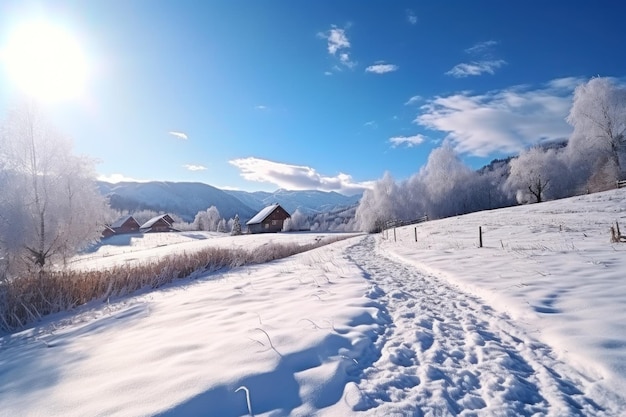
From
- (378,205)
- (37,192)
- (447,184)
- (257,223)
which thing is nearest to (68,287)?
(37,192)

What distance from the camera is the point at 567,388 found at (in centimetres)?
314

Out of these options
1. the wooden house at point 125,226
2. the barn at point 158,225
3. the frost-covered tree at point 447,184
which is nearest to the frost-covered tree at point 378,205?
the frost-covered tree at point 447,184

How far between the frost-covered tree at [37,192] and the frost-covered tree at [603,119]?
54.1 meters

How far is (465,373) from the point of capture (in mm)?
3459

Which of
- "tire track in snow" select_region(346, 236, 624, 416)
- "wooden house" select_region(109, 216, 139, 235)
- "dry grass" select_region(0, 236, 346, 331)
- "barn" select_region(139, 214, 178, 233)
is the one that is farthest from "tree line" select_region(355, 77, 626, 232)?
"wooden house" select_region(109, 216, 139, 235)

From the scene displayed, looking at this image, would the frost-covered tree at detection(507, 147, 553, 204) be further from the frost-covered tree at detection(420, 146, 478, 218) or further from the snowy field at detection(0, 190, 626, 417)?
the snowy field at detection(0, 190, 626, 417)

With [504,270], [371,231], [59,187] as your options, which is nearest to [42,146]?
[59,187]

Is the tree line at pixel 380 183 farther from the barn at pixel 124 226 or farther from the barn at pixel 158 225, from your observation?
the barn at pixel 124 226

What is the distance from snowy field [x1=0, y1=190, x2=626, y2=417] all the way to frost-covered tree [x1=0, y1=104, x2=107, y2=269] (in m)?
12.7

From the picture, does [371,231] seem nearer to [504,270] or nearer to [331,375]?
[504,270]

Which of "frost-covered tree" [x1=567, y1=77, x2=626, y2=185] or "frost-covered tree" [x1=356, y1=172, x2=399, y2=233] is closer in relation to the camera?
"frost-covered tree" [x1=567, y1=77, x2=626, y2=185]

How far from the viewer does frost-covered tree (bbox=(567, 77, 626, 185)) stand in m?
36.5

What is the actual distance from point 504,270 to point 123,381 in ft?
32.5

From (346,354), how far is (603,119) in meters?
50.6
